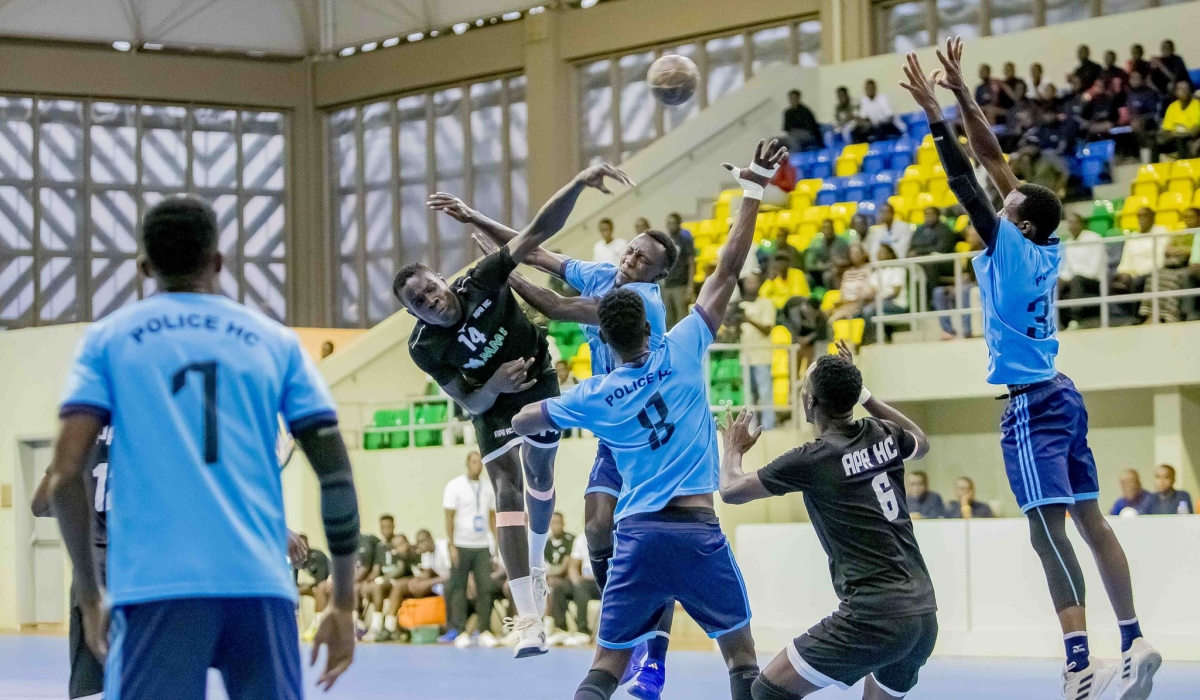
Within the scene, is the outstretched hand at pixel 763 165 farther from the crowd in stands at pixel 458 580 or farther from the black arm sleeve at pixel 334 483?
the crowd in stands at pixel 458 580

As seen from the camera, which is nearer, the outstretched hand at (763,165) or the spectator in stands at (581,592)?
the outstretched hand at (763,165)

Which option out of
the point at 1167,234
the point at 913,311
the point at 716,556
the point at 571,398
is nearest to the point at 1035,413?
the point at 716,556

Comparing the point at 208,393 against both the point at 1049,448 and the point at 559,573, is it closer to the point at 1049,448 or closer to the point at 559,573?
the point at 1049,448

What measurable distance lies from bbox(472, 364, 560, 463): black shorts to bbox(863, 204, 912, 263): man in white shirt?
30.9 ft

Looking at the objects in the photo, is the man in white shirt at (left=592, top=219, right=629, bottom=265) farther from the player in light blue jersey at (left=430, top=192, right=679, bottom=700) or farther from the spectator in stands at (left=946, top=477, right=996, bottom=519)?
the player in light blue jersey at (left=430, top=192, right=679, bottom=700)

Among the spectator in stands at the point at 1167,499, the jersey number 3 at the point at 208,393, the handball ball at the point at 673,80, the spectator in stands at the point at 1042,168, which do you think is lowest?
the spectator in stands at the point at 1167,499

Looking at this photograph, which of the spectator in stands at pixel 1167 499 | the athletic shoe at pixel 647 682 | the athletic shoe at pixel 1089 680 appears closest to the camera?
the athletic shoe at pixel 1089 680

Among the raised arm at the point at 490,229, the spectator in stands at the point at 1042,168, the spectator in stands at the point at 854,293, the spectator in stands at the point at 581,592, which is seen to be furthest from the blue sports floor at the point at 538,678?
the spectator in stands at the point at 1042,168

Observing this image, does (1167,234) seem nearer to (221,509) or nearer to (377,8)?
(221,509)

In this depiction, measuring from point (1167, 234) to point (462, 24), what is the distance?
652 inches

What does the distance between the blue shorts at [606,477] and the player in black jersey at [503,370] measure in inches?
12.0

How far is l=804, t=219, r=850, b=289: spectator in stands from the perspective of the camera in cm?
1680

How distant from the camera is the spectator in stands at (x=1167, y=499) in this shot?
42.1 ft

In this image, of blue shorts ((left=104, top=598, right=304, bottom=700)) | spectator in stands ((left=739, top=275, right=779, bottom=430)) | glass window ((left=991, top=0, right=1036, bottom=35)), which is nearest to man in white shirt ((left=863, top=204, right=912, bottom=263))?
spectator in stands ((left=739, top=275, right=779, bottom=430))
